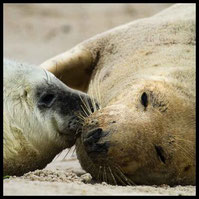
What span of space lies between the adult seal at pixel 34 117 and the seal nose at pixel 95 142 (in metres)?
0.18

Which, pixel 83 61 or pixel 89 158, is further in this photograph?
pixel 83 61

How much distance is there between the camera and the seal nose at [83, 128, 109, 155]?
4453 millimetres

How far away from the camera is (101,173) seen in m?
4.70

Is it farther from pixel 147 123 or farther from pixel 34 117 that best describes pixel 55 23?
pixel 34 117

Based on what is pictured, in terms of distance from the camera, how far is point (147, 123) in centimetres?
471

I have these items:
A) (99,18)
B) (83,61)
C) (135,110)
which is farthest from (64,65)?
(99,18)

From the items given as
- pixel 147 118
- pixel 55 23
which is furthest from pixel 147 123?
pixel 55 23

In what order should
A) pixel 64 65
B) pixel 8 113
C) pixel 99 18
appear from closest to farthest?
pixel 8 113 < pixel 64 65 < pixel 99 18

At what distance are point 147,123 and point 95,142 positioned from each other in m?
0.54

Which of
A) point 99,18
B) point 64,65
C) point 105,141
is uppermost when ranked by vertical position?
point 99,18

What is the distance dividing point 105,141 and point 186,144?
859 millimetres

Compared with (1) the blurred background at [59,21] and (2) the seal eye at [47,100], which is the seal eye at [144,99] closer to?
(2) the seal eye at [47,100]

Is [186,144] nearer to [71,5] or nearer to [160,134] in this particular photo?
[160,134]

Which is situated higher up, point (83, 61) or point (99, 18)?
point (99, 18)
